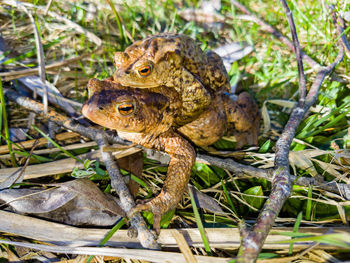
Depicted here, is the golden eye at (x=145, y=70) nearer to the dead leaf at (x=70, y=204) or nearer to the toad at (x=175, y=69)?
the toad at (x=175, y=69)

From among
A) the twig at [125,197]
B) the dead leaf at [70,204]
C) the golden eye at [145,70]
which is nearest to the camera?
the twig at [125,197]

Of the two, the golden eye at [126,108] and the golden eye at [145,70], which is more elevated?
the golden eye at [145,70]

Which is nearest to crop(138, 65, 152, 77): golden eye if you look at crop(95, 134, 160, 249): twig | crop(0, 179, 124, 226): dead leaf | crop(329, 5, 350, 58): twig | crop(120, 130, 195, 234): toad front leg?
crop(120, 130, 195, 234): toad front leg

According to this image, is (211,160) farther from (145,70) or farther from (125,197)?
(145,70)

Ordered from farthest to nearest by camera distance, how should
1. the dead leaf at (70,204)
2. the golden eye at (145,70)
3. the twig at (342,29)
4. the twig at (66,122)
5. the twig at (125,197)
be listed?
the twig at (342,29) → the twig at (66,122) → the dead leaf at (70,204) → the golden eye at (145,70) → the twig at (125,197)

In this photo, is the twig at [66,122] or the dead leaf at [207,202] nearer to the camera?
the dead leaf at [207,202]

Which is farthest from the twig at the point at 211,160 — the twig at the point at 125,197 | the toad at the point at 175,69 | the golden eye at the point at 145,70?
the golden eye at the point at 145,70
